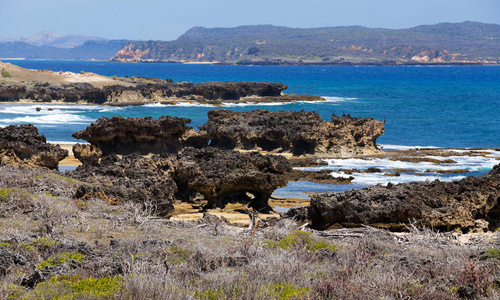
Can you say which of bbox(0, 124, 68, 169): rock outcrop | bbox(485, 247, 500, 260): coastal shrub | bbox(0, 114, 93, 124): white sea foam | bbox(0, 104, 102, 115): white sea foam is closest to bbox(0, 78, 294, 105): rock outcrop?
bbox(0, 104, 102, 115): white sea foam

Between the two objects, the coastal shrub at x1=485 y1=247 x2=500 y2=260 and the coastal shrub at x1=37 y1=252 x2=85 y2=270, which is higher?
the coastal shrub at x1=37 y1=252 x2=85 y2=270

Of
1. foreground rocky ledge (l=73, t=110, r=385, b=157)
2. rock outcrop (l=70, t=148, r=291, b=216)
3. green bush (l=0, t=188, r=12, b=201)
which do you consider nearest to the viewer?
green bush (l=0, t=188, r=12, b=201)

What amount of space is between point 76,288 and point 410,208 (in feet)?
24.7

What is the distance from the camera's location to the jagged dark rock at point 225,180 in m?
14.9

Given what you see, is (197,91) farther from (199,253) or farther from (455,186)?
(199,253)

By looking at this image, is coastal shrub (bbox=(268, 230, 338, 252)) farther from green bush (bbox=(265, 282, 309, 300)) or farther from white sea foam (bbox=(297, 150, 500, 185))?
white sea foam (bbox=(297, 150, 500, 185))

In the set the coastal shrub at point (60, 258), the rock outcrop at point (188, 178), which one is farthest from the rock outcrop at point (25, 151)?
the coastal shrub at point (60, 258)

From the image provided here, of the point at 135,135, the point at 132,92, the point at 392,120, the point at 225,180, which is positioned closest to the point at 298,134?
the point at 135,135

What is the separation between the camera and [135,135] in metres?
26.0

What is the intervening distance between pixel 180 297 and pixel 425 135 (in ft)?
126

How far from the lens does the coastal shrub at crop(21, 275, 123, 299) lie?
5.87 m

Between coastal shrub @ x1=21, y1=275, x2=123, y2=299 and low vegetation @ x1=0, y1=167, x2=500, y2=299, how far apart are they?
0.01 metres

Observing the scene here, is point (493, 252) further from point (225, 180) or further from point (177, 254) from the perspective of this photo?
point (225, 180)

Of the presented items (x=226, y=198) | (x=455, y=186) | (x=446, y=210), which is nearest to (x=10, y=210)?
(x=226, y=198)
